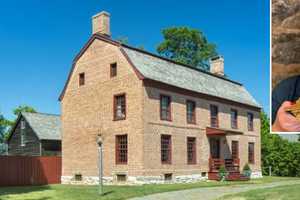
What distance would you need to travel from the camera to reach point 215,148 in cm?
3077

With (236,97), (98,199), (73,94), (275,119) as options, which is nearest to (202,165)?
(236,97)

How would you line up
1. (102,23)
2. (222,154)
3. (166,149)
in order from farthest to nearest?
(222,154)
(102,23)
(166,149)

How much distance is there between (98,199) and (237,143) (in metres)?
18.2

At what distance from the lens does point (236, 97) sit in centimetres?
3412

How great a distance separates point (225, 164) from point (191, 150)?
3902mm

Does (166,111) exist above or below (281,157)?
above

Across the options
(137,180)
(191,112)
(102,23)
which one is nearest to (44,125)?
(102,23)

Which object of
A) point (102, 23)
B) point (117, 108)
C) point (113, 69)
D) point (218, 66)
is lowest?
point (117, 108)

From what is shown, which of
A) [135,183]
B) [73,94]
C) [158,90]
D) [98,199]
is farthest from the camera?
[73,94]

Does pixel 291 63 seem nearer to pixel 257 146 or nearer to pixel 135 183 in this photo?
pixel 135 183

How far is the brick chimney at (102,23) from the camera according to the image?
28.3 metres

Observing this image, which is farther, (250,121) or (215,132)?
(250,121)

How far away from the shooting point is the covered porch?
2909 cm

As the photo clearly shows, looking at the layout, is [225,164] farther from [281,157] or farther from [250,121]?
[281,157]
